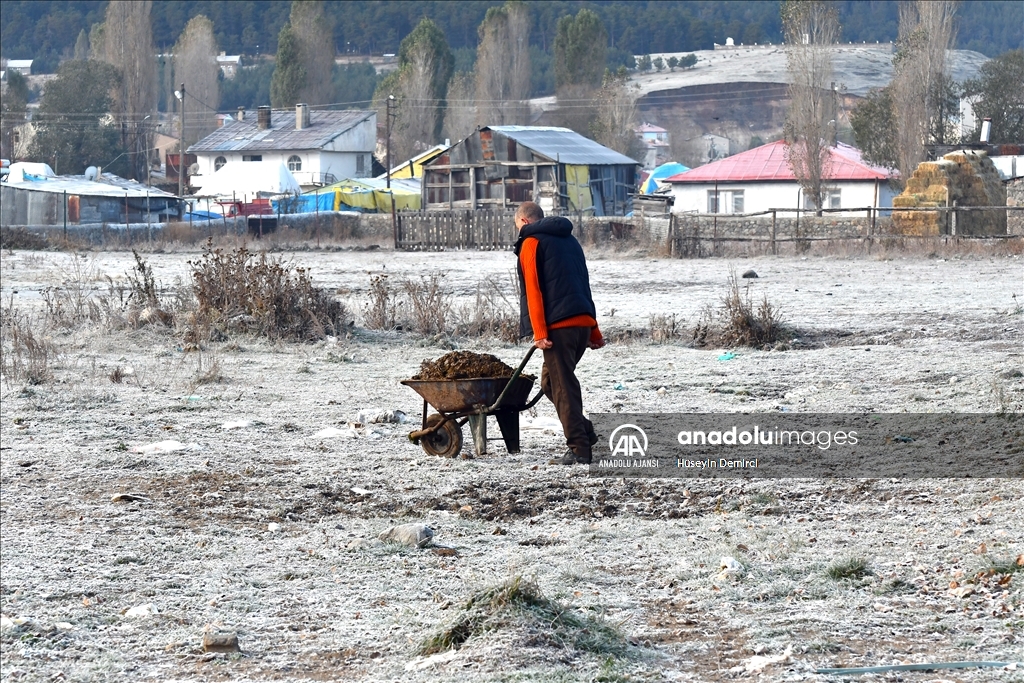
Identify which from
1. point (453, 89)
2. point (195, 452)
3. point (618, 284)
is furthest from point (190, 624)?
point (453, 89)

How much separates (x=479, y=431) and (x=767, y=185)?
41637mm

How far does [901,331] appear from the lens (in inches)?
532

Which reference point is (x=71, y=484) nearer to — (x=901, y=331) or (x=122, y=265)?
(x=901, y=331)

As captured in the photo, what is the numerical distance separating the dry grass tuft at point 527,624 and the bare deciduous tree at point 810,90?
125 ft

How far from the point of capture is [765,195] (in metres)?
47.7

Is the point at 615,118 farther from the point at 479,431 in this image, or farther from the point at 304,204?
the point at 479,431

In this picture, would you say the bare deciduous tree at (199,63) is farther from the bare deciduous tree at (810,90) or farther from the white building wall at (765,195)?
the bare deciduous tree at (810,90)

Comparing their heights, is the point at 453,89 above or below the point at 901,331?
above

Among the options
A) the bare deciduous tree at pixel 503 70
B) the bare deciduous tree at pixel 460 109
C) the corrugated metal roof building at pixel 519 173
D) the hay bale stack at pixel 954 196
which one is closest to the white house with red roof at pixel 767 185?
the corrugated metal roof building at pixel 519 173

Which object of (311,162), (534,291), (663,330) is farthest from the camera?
(311,162)

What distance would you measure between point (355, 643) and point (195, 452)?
11.7 ft

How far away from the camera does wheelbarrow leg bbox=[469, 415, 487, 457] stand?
761 centimetres

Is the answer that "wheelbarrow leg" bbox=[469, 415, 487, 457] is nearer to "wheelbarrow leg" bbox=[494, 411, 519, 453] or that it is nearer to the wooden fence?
"wheelbarrow leg" bbox=[494, 411, 519, 453]

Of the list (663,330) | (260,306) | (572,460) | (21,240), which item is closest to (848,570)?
(572,460)
